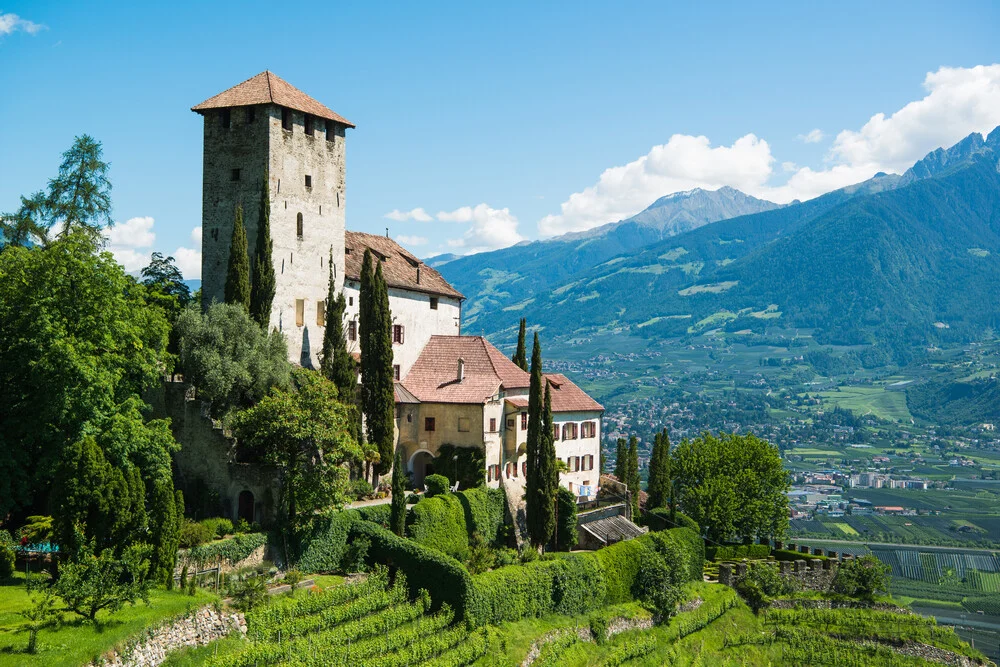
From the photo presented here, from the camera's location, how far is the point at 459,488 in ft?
192

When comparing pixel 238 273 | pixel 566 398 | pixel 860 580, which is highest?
pixel 238 273

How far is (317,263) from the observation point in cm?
6022

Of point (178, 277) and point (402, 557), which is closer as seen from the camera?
point (402, 557)

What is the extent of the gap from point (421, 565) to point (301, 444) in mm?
8585

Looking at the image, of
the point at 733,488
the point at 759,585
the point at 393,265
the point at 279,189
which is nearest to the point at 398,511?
the point at 279,189

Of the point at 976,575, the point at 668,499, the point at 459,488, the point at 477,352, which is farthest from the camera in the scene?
the point at 976,575

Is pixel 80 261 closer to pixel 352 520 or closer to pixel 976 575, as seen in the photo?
pixel 352 520

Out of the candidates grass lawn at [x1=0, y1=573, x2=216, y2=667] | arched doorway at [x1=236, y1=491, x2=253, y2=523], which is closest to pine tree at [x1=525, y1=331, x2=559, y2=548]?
arched doorway at [x1=236, y1=491, x2=253, y2=523]

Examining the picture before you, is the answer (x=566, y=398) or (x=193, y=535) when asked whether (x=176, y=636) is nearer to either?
(x=193, y=535)

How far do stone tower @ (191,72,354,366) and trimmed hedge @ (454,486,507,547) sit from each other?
45.7ft

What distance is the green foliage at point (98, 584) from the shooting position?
32719mm

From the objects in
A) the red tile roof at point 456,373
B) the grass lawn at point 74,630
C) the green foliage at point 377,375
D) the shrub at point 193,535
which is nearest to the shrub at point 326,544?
the shrub at point 193,535

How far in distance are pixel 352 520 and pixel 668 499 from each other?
3476 cm

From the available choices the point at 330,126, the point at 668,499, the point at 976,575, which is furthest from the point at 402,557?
the point at 976,575
